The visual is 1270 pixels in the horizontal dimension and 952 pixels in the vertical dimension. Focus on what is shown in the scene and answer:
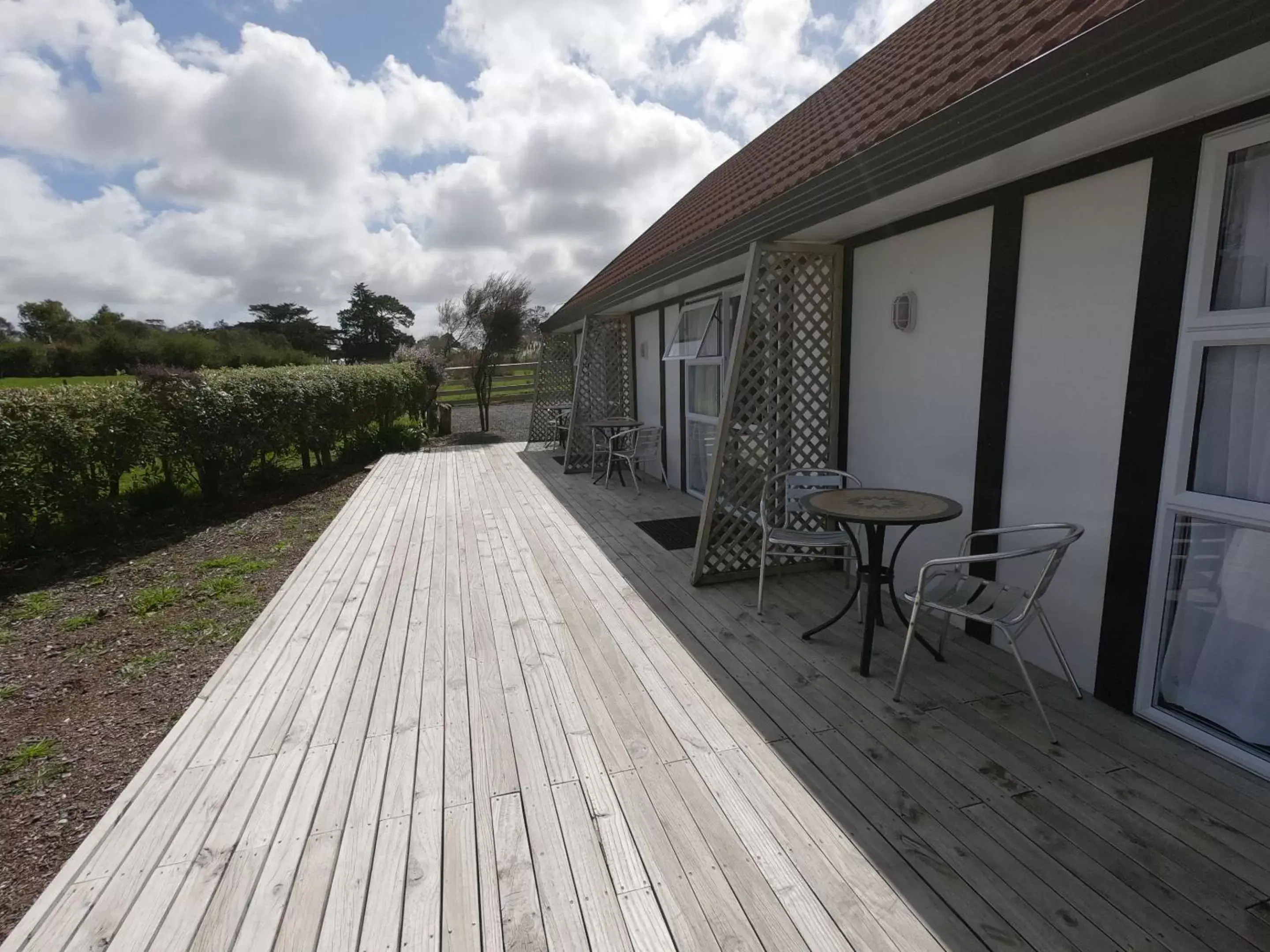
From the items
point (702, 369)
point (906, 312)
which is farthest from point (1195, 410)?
point (702, 369)

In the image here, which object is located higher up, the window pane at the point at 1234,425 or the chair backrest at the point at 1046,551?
the window pane at the point at 1234,425

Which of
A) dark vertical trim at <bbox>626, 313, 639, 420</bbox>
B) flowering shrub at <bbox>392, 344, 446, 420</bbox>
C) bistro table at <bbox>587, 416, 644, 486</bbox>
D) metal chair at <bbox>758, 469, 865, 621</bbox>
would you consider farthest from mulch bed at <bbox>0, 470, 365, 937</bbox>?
flowering shrub at <bbox>392, 344, 446, 420</bbox>

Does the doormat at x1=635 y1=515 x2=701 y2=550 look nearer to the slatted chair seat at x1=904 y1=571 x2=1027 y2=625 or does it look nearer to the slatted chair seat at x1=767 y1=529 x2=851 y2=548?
the slatted chair seat at x1=767 y1=529 x2=851 y2=548

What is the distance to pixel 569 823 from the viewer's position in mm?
1862

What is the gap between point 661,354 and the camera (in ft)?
24.3

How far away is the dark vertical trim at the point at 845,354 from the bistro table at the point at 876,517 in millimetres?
1030

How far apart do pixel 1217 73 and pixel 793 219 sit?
1811mm

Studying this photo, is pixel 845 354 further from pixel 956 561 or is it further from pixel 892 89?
pixel 956 561

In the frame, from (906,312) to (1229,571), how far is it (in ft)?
6.35

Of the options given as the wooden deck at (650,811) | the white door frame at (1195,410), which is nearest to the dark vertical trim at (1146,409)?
the white door frame at (1195,410)

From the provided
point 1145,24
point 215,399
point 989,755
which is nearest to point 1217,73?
point 1145,24

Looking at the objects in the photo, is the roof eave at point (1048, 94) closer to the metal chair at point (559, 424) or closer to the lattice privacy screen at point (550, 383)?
the metal chair at point (559, 424)

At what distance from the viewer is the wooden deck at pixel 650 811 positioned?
1.51 meters

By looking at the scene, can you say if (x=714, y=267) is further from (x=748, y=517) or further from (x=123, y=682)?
(x=123, y=682)
